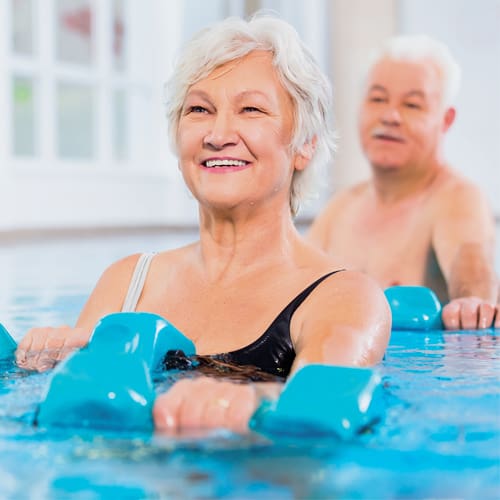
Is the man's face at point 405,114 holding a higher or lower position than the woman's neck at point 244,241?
higher

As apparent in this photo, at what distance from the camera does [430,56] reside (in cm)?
427

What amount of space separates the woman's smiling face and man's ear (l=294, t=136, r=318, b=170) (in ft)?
0.23

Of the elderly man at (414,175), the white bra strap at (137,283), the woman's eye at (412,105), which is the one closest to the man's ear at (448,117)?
the elderly man at (414,175)

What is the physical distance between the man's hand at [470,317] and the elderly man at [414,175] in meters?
0.57

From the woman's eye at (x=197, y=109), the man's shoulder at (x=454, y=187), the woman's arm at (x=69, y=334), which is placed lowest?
the woman's arm at (x=69, y=334)

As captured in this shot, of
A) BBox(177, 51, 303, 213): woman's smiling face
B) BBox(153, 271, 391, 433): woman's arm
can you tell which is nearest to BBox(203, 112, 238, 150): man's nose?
BBox(177, 51, 303, 213): woman's smiling face

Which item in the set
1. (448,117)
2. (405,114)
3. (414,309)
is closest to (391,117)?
(405,114)

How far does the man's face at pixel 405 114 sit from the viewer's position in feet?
13.8

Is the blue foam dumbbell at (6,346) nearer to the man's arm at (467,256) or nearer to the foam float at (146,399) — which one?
the foam float at (146,399)

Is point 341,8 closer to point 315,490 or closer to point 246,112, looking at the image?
point 246,112

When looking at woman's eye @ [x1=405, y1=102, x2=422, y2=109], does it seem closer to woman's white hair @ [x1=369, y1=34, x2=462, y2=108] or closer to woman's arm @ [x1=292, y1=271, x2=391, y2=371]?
woman's white hair @ [x1=369, y1=34, x2=462, y2=108]

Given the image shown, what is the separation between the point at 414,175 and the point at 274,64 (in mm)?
2048

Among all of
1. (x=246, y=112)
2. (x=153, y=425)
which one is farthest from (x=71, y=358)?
(x=246, y=112)

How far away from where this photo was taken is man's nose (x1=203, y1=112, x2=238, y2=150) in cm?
237
